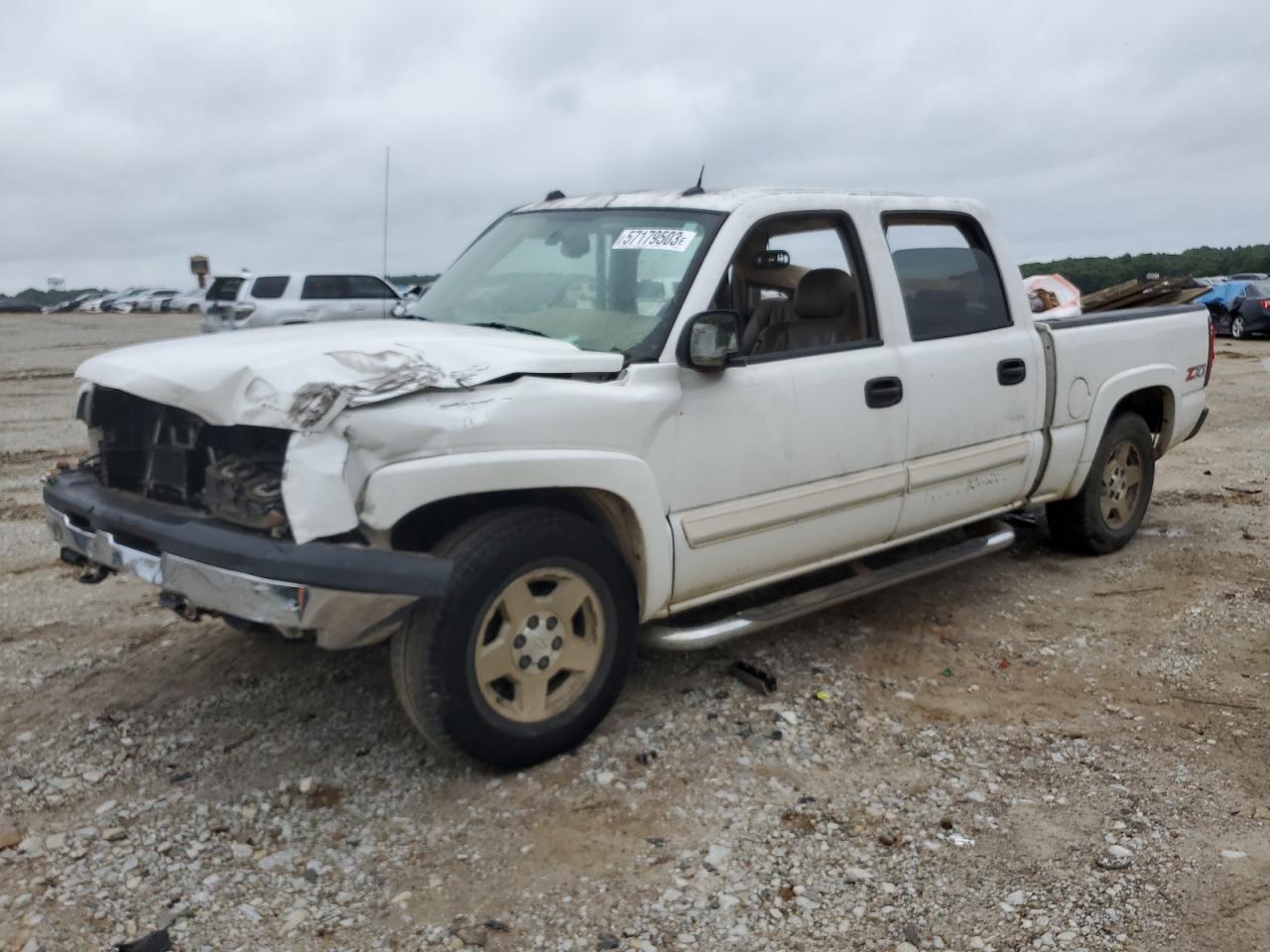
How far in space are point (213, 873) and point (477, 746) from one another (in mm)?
802

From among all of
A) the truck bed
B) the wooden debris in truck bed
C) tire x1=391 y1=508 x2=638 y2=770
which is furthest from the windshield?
the wooden debris in truck bed

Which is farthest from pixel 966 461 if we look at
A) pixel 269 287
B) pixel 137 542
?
pixel 269 287

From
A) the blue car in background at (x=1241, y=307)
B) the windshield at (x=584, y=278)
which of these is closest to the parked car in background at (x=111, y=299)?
the blue car in background at (x=1241, y=307)

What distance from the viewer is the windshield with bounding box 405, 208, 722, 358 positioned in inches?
159

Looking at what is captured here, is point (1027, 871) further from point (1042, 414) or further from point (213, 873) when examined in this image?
point (1042, 414)

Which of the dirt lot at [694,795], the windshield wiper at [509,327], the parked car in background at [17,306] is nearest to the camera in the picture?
the dirt lot at [694,795]

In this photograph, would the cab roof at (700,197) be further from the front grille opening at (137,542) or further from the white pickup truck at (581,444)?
the front grille opening at (137,542)

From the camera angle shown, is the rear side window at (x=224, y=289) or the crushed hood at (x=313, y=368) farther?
the rear side window at (x=224, y=289)

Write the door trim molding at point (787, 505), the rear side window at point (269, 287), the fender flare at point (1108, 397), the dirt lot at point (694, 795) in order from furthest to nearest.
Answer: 1. the rear side window at point (269, 287)
2. the fender flare at point (1108, 397)
3. the door trim molding at point (787, 505)
4. the dirt lot at point (694, 795)

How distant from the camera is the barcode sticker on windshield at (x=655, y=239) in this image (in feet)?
13.7

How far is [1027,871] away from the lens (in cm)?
318

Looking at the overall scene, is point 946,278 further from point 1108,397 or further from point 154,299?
point 154,299

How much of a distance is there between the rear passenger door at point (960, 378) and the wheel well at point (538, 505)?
4.56 feet

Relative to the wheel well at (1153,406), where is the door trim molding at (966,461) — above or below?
below
